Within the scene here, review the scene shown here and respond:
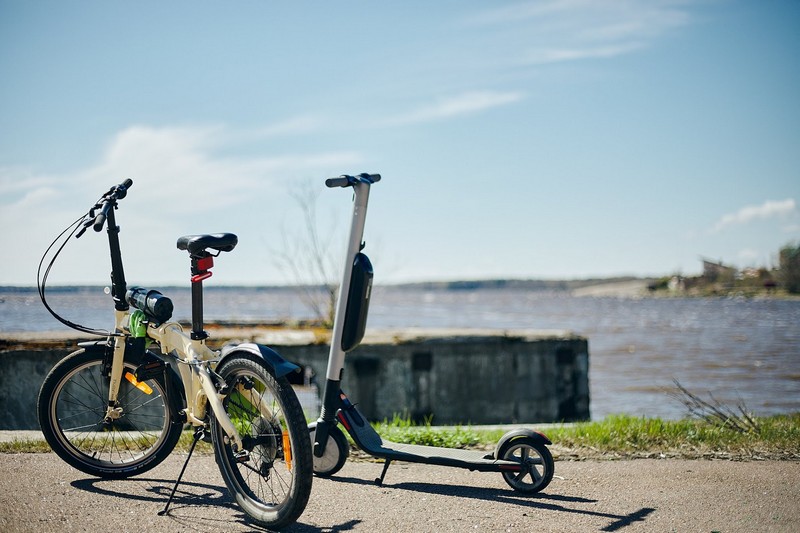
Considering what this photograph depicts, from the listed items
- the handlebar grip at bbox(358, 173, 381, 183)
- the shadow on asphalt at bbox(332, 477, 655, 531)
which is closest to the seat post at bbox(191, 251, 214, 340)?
the handlebar grip at bbox(358, 173, 381, 183)

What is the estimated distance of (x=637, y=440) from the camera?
5.32m

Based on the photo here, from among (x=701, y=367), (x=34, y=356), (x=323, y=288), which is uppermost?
(x=323, y=288)

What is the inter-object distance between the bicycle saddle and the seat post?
5 cm

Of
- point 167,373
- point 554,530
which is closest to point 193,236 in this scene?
point 167,373

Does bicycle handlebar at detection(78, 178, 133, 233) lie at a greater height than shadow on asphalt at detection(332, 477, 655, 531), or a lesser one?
greater

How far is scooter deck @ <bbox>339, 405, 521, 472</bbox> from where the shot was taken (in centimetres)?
418

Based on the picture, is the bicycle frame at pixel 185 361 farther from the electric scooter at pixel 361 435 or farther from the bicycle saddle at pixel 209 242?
the electric scooter at pixel 361 435

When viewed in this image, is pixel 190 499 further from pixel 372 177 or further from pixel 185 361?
pixel 372 177

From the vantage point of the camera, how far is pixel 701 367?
72.6ft

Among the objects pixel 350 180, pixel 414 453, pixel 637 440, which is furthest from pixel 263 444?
pixel 637 440

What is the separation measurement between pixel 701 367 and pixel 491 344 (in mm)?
13289

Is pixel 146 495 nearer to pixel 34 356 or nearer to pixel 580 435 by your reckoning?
pixel 580 435

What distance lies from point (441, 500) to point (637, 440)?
1.96 meters

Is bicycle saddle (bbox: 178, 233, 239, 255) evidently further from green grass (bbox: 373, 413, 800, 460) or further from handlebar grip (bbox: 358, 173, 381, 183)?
green grass (bbox: 373, 413, 800, 460)
